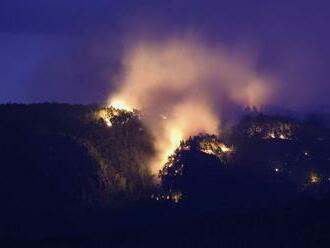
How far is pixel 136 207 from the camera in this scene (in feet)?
589

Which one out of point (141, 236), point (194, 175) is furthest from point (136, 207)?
point (141, 236)

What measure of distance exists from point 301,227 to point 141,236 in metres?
25.8

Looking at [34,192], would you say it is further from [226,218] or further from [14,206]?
[226,218]

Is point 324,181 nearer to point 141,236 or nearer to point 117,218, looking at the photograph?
point 117,218

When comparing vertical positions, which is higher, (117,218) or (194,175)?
(194,175)

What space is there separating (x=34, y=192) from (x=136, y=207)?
23.6 metres

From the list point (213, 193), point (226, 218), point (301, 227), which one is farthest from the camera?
point (213, 193)

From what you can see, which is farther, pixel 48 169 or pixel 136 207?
pixel 48 169

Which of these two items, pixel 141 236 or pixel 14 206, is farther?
pixel 14 206

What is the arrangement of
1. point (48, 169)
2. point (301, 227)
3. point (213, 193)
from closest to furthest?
point (301, 227) < point (213, 193) < point (48, 169)

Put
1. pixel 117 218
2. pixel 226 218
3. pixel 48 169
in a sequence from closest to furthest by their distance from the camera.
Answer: pixel 226 218
pixel 117 218
pixel 48 169

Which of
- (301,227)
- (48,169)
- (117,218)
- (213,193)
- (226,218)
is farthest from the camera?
(48,169)

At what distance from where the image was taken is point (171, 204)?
593 feet

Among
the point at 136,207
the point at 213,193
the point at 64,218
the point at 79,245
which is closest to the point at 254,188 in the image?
the point at 213,193
